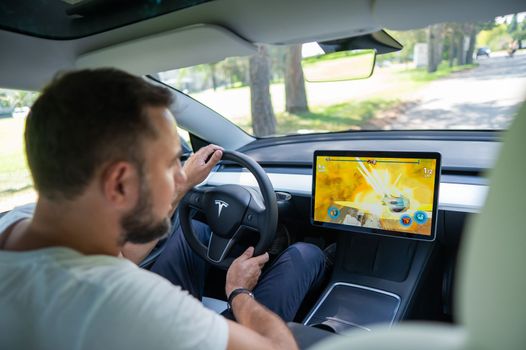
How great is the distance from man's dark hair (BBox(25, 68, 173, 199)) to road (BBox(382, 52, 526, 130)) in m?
4.40

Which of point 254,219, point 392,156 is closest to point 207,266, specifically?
point 254,219

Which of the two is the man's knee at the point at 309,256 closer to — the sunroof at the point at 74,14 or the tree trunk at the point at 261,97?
the sunroof at the point at 74,14

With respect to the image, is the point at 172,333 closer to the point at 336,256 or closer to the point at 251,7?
the point at 251,7

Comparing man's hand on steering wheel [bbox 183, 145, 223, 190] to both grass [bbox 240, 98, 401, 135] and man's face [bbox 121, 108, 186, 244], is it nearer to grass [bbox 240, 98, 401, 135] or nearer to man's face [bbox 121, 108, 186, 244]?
man's face [bbox 121, 108, 186, 244]

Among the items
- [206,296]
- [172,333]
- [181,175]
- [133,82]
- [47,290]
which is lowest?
[206,296]

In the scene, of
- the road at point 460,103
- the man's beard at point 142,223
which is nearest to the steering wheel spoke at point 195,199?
the man's beard at point 142,223

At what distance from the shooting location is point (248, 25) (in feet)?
5.41

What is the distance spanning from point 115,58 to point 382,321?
1761 millimetres

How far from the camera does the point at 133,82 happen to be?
3.53 ft

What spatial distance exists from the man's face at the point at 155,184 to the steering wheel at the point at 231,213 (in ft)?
3.05

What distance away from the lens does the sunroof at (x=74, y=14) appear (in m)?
1.49

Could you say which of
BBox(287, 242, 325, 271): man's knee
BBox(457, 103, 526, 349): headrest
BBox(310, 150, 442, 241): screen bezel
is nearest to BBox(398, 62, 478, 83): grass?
BBox(310, 150, 442, 241): screen bezel

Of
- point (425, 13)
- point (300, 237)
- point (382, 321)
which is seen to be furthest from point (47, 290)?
point (300, 237)

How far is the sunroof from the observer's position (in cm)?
149
